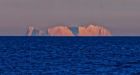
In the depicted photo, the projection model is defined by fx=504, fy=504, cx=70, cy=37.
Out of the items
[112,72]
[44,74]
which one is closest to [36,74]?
[44,74]

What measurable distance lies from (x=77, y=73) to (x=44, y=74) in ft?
12.4

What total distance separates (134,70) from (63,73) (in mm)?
9062

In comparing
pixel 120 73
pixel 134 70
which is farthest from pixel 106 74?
pixel 134 70

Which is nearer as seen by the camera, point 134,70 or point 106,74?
point 106,74

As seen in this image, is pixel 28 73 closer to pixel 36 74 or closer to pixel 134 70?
pixel 36 74

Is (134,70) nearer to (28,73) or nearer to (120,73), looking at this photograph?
(120,73)

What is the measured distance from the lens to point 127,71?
5862cm

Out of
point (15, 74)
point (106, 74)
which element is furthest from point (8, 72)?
point (106, 74)

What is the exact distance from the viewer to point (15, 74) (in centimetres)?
5516

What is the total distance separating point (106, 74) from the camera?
54.7 meters

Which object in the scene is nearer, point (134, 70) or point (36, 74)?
point (36, 74)

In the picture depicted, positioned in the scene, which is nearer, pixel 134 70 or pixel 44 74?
pixel 44 74

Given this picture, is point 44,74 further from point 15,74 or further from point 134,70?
point 134,70

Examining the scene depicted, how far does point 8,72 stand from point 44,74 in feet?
14.5
